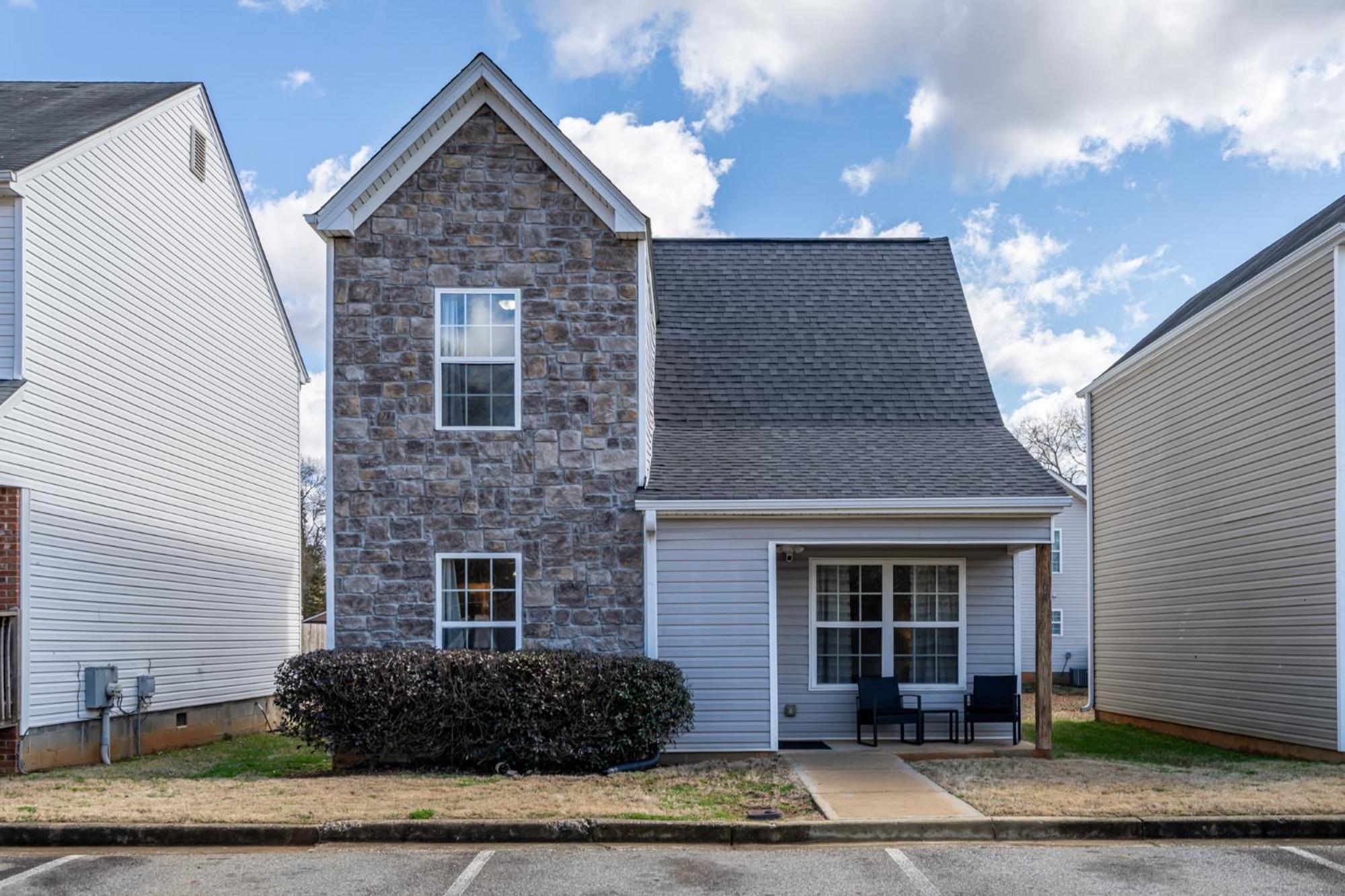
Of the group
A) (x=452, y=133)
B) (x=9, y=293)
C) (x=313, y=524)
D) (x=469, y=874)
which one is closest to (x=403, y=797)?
(x=469, y=874)

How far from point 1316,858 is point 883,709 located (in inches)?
224

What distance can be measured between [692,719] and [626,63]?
26.8ft

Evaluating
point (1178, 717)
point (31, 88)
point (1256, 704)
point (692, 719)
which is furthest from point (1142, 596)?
point (31, 88)

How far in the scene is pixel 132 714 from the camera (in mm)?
14430

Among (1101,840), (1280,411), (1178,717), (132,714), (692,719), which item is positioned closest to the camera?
(1101,840)

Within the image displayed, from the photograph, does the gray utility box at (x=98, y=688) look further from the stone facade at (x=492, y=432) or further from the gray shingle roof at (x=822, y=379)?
the gray shingle roof at (x=822, y=379)

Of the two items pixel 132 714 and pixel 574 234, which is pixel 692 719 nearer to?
pixel 574 234

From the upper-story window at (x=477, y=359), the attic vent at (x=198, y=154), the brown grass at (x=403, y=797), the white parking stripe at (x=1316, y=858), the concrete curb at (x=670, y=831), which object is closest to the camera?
the white parking stripe at (x=1316, y=858)

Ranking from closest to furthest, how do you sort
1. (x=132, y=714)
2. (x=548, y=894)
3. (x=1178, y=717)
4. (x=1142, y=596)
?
(x=548, y=894), (x=132, y=714), (x=1178, y=717), (x=1142, y=596)

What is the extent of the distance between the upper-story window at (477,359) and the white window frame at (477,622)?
1.32m

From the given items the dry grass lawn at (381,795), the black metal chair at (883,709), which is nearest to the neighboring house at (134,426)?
the dry grass lawn at (381,795)

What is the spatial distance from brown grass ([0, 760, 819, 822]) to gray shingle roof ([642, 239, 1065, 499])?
298cm

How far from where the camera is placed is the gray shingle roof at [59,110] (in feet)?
43.0

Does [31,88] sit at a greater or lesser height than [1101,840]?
greater
